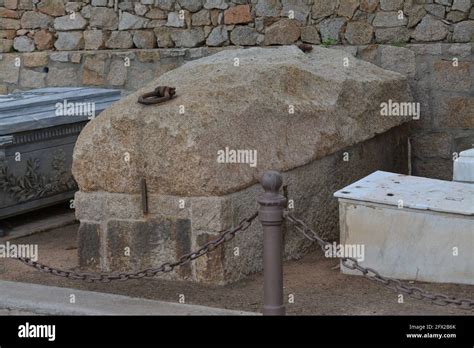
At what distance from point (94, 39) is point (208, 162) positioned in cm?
397

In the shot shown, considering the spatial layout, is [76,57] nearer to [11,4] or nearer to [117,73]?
[117,73]

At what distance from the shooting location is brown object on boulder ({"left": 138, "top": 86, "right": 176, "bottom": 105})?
5691mm

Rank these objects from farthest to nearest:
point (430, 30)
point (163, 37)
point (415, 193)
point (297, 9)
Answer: point (163, 37), point (297, 9), point (430, 30), point (415, 193)

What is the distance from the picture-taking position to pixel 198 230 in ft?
17.9

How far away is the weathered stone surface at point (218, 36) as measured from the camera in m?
8.35

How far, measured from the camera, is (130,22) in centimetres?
881

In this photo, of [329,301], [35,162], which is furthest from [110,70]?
[329,301]

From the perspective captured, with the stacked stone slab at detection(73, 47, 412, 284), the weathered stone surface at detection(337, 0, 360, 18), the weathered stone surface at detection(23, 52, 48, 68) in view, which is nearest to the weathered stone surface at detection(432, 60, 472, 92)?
the weathered stone surface at detection(337, 0, 360, 18)

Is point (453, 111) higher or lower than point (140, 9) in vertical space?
lower

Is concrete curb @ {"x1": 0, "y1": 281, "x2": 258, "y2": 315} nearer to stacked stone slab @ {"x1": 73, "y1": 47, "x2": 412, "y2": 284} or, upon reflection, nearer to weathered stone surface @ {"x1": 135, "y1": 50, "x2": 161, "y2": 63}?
→ stacked stone slab @ {"x1": 73, "y1": 47, "x2": 412, "y2": 284}

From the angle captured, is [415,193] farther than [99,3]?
No

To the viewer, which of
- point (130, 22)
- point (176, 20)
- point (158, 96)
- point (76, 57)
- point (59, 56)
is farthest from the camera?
point (59, 56)

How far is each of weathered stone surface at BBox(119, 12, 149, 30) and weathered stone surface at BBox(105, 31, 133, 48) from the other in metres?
0.05

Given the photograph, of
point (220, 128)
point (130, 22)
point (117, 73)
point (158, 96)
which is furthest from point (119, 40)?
point (220, 128)
